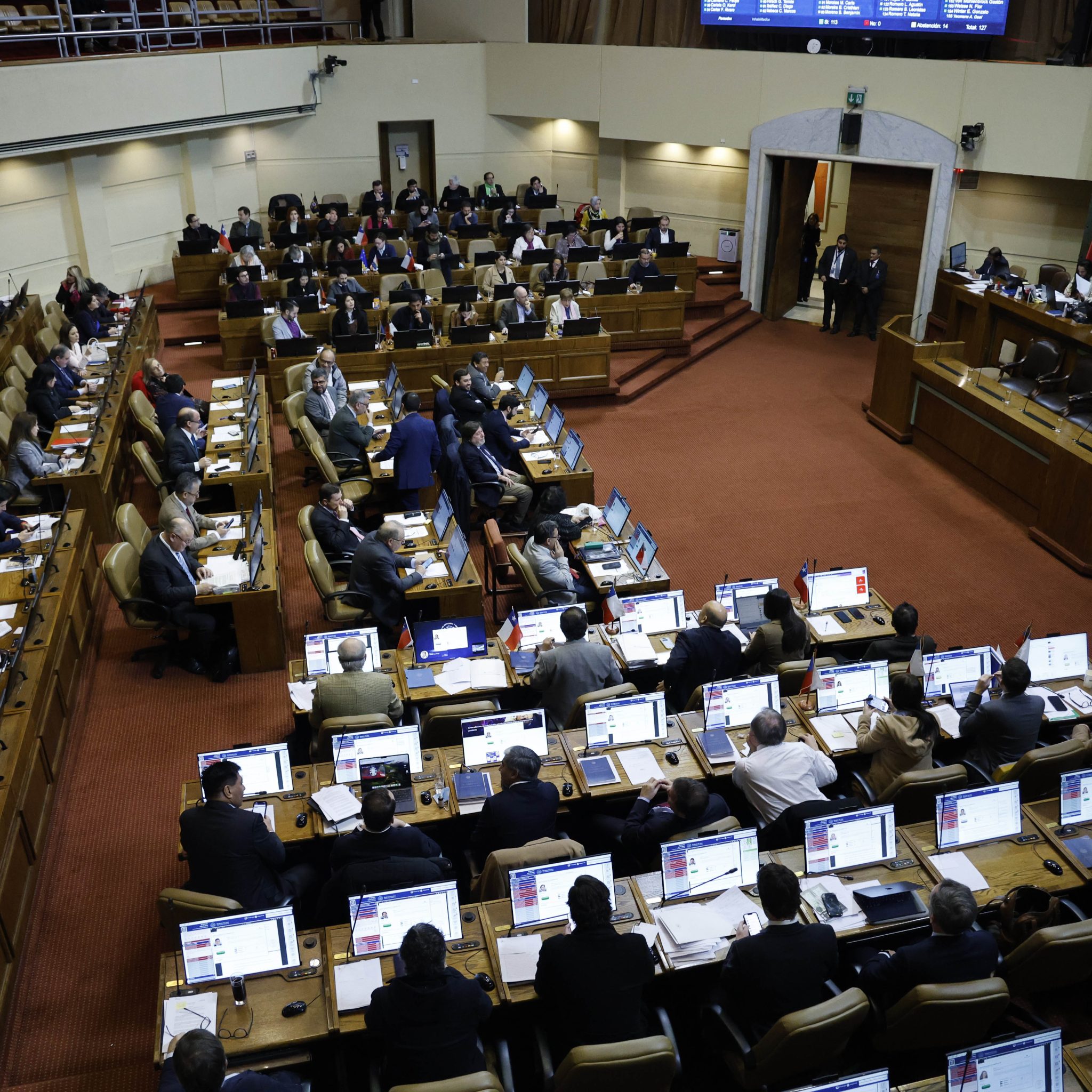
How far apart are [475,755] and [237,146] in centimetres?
1572

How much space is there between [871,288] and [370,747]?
490 inches

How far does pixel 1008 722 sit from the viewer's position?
5969mm

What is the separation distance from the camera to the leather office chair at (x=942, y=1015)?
13.7ft

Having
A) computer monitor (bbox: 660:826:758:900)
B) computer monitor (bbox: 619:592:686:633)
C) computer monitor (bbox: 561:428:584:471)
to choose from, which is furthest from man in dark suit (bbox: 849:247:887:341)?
computer monitor (bbox: 660:826:758:900)

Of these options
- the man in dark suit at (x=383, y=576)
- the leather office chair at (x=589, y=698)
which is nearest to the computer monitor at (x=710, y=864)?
the leather office chair at (x=589, y=698)

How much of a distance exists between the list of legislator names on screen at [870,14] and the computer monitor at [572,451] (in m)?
9.25

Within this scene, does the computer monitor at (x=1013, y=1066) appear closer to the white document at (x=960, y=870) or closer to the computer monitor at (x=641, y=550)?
the white document at (x=960, y=870)

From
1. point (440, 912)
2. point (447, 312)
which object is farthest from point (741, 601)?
point (447, 312)

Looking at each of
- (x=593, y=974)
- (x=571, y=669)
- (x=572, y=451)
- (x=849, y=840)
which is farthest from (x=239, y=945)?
(x=572, y=451)

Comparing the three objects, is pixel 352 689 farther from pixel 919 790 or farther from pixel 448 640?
pixel 919 790

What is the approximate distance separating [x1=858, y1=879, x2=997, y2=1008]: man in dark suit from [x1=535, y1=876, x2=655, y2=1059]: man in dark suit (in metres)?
1.07

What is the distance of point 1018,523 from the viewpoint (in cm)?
1034

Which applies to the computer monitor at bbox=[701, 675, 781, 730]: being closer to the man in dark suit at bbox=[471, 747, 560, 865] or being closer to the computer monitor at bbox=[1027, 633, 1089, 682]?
the man in dark suit at bbox=[471, 747, 560, 865]

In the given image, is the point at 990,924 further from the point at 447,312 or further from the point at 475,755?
the point at 447,312
